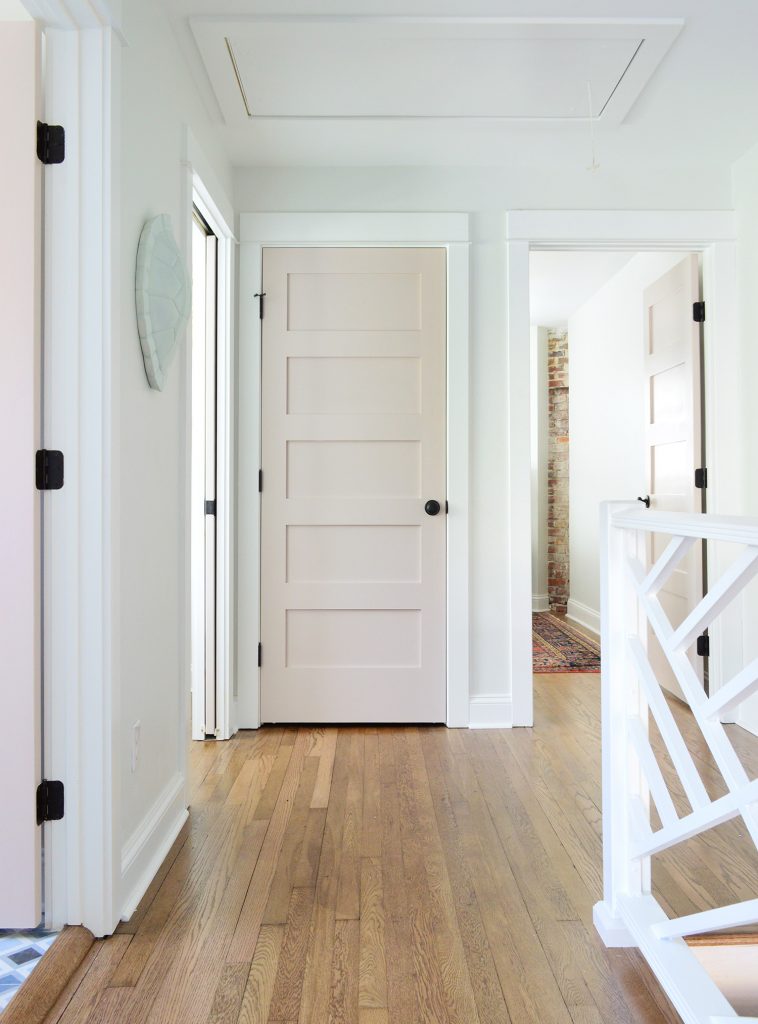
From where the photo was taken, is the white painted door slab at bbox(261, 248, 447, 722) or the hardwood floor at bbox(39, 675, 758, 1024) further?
the white painted door slab at bbox(261, 248, 447, 722)

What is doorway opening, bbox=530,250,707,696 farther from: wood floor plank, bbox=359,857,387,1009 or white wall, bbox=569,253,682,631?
wood floor plank, bbox=359,857,387,1009

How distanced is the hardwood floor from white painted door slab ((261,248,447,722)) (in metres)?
0.40

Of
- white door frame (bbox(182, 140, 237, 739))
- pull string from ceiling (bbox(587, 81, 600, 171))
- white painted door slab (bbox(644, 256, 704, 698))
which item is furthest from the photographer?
white painted door slab (bbox(644, 256, 704, 698))

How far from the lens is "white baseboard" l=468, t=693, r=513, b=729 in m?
2.95

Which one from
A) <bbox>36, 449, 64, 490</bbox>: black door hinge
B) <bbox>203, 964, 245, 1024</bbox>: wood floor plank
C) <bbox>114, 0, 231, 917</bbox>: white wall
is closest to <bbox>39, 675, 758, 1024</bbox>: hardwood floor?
<bbox>203, 964, 245, 1024</bbox>: wood floor plank

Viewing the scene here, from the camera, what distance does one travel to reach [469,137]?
8.99 feet

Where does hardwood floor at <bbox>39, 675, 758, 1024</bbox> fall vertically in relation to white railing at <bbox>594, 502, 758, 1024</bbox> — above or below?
below

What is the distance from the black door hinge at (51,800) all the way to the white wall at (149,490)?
0.15 metres

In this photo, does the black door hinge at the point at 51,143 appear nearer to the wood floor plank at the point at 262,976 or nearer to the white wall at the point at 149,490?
→ the white wall at the point at 149,490

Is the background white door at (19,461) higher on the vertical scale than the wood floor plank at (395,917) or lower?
higher

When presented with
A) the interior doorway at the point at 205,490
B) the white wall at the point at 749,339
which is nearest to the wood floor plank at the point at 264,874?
the interior doorway at the point at 205,490

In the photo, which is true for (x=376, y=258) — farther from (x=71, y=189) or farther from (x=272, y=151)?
(x=71, y=189)

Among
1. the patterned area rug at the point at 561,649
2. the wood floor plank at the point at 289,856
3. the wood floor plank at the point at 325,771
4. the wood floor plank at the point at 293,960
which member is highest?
the patterned area rug at the point at 561,649

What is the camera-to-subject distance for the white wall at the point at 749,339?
287cm
